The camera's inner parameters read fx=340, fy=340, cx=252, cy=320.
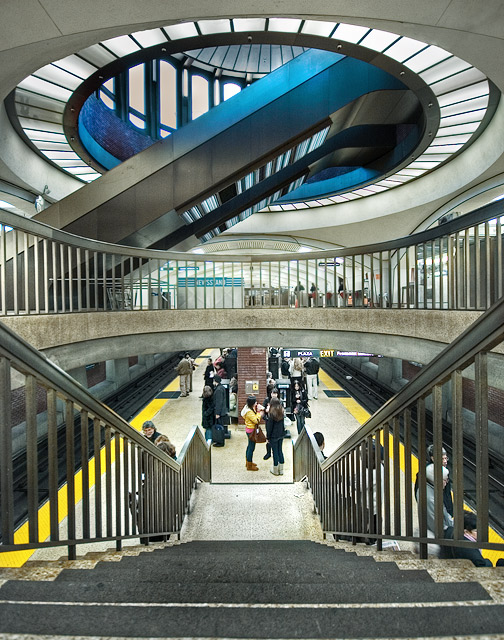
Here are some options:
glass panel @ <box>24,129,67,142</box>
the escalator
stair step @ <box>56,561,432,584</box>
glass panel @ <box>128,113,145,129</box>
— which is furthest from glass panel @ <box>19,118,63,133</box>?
stair step @ <box>56,561,432,584</box>

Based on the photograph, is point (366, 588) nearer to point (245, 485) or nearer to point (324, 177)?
point (245, 485)

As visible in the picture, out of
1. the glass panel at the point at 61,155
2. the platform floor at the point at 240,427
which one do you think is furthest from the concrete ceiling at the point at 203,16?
the platform floor at the point at 240,427

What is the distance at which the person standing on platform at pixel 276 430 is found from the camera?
6.20 metres

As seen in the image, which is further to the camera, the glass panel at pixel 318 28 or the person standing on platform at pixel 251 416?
the person standing on platform at pixel 251 416

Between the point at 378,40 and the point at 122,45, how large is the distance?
14.0ft

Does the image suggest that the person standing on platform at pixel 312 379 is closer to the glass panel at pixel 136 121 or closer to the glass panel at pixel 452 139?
the glass panel at pixel 452 139

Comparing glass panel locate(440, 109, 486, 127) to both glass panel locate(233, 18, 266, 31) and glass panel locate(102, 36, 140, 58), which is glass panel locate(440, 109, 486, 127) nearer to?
glass panel locate(233, 18, 266, 31)

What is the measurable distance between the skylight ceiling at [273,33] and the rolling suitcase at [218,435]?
784 cm

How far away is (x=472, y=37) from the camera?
394cm

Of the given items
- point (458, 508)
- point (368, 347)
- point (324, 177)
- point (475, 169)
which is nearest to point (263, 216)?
point (324, 177)

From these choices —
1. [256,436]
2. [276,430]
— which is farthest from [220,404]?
[276,430]

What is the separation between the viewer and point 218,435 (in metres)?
8.45

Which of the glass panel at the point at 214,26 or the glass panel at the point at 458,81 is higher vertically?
the glass panel at the point at 214,26

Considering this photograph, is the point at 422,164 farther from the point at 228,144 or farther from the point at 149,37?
the point at 149,37
